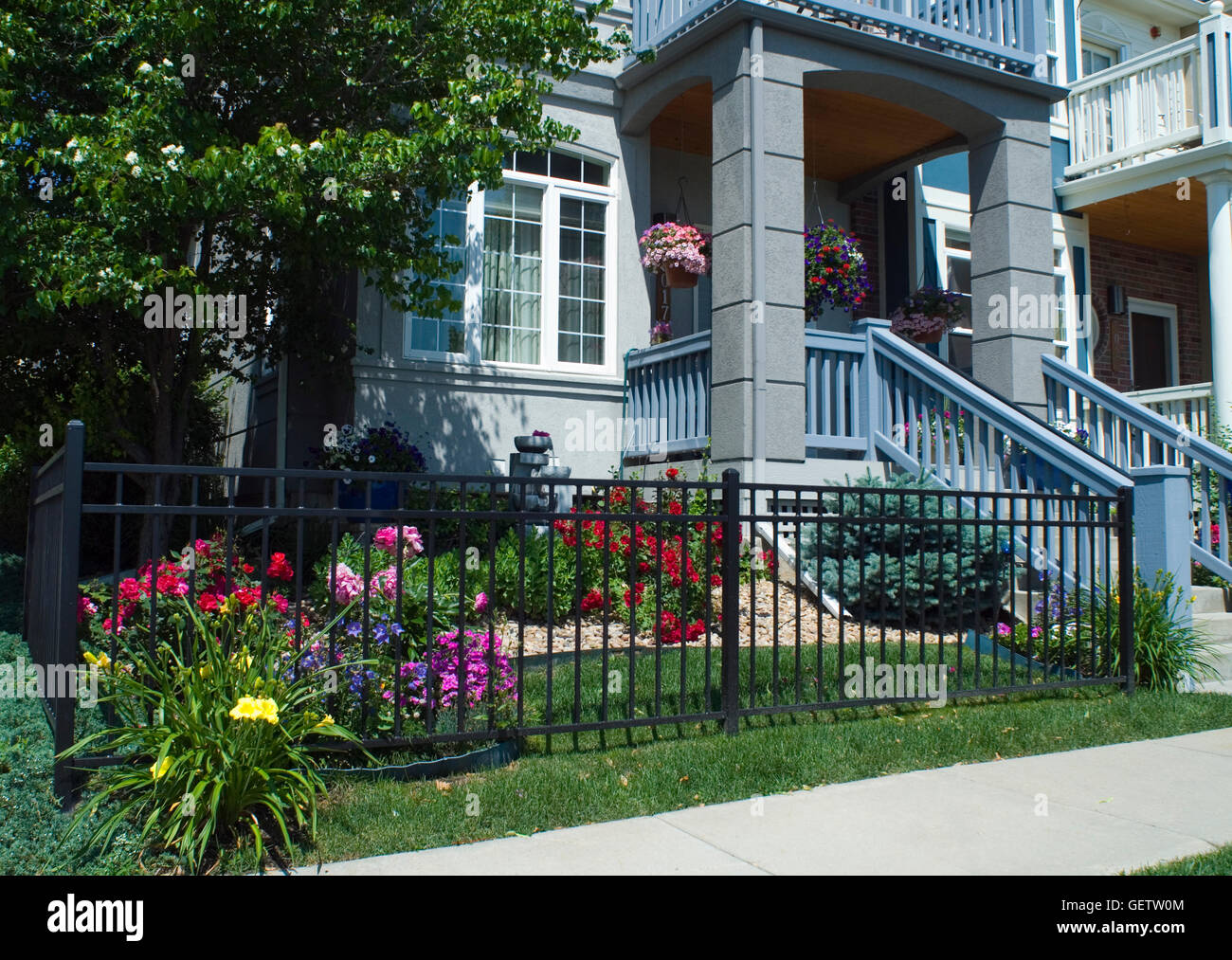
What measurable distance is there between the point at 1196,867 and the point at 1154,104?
11.9 m

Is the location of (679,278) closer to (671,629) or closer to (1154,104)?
(671,629)

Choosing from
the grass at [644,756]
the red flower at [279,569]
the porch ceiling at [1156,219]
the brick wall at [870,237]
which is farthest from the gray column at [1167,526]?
the porch ceiling at [1156,219]

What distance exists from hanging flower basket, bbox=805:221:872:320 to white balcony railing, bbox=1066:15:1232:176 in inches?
193

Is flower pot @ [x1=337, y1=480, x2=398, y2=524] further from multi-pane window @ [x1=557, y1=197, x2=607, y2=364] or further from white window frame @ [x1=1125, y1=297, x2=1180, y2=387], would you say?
white window frame @ [x1=1125, y1=297, x2=1180, y2=387]

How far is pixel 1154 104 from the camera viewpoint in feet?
42.3

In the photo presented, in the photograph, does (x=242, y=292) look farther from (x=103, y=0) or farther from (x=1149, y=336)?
(x=1149, y=336)

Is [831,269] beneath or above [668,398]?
above

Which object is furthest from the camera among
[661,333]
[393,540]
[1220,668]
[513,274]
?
[661,333]

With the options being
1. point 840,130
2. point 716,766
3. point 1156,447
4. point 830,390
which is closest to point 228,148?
point 716,766

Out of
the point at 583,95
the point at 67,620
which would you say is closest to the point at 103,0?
the point at 67,620

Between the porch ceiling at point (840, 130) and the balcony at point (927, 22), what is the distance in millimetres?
670

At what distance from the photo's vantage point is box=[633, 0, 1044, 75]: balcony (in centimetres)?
984

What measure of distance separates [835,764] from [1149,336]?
13.3m

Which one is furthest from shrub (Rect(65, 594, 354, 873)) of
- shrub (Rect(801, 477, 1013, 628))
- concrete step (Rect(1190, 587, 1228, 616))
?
concrete step (Rect(1190, 587, 1228, 616))
